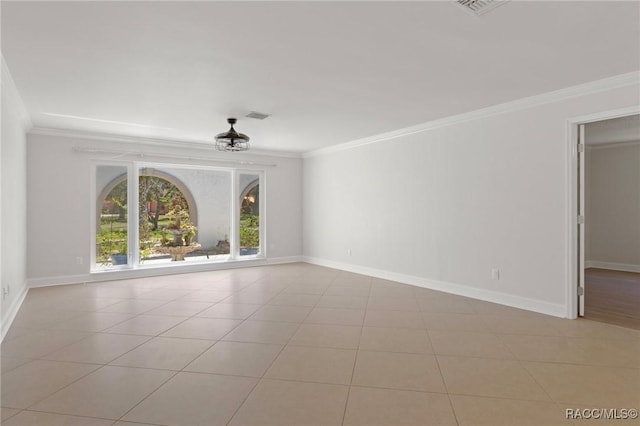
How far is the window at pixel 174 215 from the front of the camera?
6.37 meters

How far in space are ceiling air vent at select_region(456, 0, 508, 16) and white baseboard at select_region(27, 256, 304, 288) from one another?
640 cm

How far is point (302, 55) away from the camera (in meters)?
3.04

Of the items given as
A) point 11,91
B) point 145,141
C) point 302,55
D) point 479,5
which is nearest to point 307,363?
point 302,55

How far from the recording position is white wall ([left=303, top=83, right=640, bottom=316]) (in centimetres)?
403

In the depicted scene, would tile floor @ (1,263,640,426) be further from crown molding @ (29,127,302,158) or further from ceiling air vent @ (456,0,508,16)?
crown molding @ (29,127,302,158)

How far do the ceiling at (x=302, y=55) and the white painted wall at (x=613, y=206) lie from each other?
4.82 m

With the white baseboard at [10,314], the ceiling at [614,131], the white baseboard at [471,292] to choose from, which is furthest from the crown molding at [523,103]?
the white baseboard at [10,314]

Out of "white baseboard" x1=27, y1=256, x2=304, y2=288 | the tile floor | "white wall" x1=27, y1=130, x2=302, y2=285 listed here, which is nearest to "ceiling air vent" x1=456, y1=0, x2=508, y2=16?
the tile floor

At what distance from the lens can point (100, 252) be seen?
626 cm

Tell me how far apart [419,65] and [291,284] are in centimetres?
386

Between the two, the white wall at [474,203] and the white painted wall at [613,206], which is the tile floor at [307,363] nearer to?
the white wall at [474,203]

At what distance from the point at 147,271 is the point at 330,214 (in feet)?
12.3

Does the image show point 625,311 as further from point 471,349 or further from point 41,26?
point 41,26

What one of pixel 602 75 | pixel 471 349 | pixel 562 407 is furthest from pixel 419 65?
pixel 562 407
